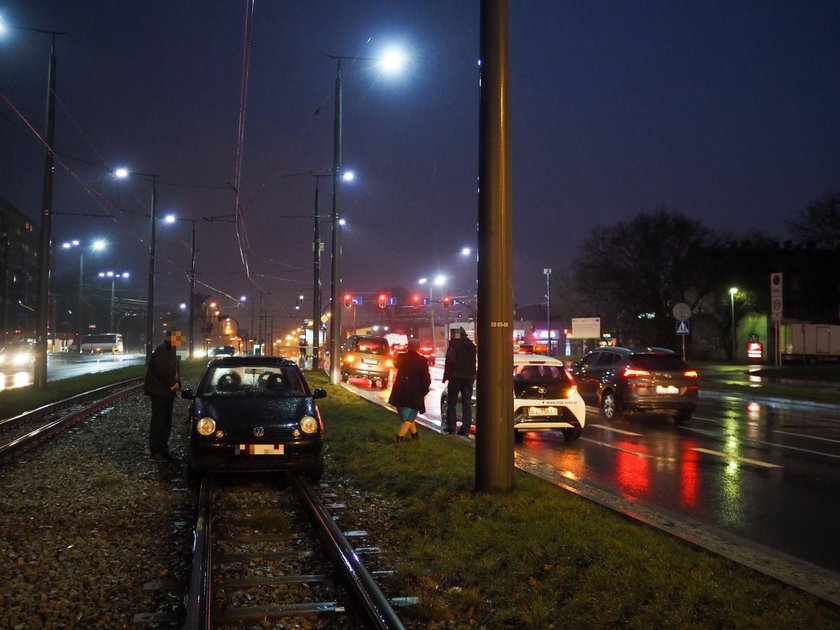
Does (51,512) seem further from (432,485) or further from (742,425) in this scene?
(742,425)

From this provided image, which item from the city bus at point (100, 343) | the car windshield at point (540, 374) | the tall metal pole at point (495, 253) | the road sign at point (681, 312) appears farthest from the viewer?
the city bus at point (100, 343)

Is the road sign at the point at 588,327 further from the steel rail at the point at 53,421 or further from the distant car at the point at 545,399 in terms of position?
the distant car at the point at 545,399

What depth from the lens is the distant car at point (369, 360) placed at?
98.2ft

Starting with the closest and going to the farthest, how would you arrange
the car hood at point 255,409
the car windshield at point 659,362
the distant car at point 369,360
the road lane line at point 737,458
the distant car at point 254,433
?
the distant car at point 254,433
the car hood at point 255,409
the road lane line at point 737,458
the car windshield at point 659,362
the distant car at point 369,360

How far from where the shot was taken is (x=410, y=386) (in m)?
11.4

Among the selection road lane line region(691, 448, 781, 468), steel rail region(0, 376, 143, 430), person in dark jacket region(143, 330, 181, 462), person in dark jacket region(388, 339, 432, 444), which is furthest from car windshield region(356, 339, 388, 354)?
person in dark jacket region(143, 330, 181, 462)

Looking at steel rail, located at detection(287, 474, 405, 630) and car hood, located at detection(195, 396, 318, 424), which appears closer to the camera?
steel rail, located at detection(287, 474, 405, 630)

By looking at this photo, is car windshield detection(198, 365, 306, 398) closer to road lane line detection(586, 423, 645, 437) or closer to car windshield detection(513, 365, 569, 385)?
car windshield detection(513, 365, 569, 385)

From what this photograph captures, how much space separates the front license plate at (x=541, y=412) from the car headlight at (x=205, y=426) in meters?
6.23

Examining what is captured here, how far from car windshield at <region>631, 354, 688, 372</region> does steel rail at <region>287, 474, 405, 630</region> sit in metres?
10.6

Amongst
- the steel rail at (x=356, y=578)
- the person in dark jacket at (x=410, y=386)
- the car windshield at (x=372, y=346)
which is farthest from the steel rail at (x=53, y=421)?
the car windshield at (x=372, y=346)

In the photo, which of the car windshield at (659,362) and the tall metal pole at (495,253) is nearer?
the tall metal pole at (495,253)

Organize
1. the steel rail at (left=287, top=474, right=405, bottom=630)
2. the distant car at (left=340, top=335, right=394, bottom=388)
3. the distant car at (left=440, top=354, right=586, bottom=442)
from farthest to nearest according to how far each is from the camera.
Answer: the distant car at (left=340, top=335, right=394, bottom=388) < the distant car at (left=440, top=354, right=586, bottom=442) < the steel rail at (left=287, top=474, right=405, bottom=630)

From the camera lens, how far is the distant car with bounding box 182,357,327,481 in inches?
333
